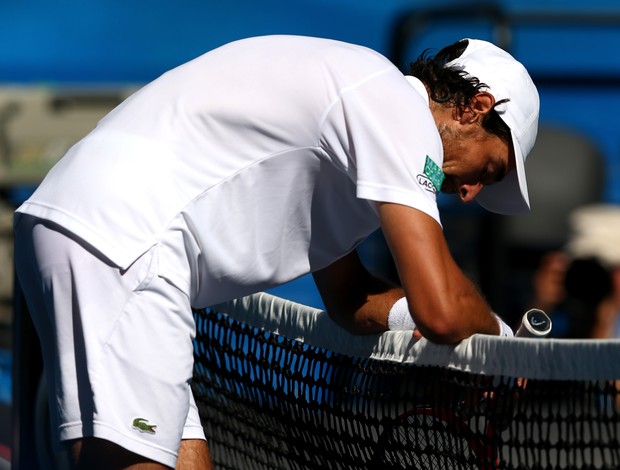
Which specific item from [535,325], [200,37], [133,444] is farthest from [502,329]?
[200,37]

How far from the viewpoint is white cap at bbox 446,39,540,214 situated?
2041 mm

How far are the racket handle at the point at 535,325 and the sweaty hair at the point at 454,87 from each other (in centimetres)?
31

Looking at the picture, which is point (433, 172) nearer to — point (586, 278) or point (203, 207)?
point (203, 207)

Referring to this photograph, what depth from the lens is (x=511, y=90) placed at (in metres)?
2.05

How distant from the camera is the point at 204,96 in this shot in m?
1.93

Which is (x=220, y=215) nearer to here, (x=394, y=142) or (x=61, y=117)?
(x=394, y=142)

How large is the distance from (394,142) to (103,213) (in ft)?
1.51

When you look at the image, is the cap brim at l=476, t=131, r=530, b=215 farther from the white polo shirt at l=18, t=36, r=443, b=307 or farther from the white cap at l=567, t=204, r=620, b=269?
the white cap at l=567, t=204, r=620, b=269

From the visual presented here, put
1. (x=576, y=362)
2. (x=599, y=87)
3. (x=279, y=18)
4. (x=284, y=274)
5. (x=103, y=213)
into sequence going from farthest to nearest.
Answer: (x=279, y=18)
(x=599, y=87)
(x=284, y=274)
(x=103, y=213)
(x=576, y=362)

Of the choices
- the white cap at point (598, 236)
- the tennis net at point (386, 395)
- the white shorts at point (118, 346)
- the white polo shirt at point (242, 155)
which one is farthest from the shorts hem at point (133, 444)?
the white cap at point (598, 236)

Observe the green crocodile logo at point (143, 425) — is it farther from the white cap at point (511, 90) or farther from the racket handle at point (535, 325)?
the white cap at point (511, 90)

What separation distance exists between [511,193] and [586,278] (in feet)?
12.5

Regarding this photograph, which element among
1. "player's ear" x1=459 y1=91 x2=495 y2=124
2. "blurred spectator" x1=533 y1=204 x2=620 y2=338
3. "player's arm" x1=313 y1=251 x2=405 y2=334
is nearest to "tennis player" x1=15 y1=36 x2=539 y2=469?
"player's ear" x1=459 y1=91 x2=495 y2=124

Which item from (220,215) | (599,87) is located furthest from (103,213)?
(599,87)
